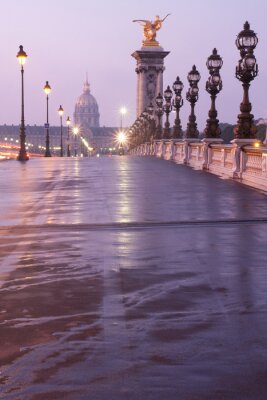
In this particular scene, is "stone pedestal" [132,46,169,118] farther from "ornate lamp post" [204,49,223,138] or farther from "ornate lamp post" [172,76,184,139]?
"ornate lamp post" [204,49,223,138]

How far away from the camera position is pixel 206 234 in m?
12.6

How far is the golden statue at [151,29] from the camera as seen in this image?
6186 inches

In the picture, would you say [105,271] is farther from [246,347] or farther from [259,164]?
[259,164]

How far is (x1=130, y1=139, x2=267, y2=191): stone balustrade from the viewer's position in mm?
24016

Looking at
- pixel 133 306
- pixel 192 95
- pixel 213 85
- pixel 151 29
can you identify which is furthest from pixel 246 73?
pixel 151 29

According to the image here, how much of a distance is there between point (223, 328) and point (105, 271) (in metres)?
2.86

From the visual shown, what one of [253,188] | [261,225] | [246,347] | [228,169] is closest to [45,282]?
[246,347]

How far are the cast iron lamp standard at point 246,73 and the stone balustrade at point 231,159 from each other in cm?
42

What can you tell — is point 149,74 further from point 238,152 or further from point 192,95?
point 238,152

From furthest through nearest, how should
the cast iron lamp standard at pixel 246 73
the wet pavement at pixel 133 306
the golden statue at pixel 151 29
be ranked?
the golden statue at pixel 151 29 → the cast iron lamp standard at pixel 246 73 → the wet pavement at pixel 133 306

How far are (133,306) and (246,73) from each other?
67.3 feet

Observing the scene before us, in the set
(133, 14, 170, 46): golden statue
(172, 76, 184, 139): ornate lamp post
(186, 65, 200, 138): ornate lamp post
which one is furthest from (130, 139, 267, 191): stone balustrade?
(133, 14, 170, 46): golden statue

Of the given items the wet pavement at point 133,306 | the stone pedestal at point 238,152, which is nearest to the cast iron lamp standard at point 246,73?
the stone pedestal at point 238,152

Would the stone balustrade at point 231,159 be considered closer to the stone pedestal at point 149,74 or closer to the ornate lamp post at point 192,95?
the ornate lamp post at point 192,95
